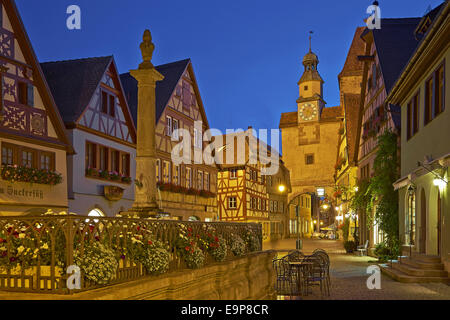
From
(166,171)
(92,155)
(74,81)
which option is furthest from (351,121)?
(74,81)

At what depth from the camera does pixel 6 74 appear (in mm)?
15719

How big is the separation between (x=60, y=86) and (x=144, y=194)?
11.2 m

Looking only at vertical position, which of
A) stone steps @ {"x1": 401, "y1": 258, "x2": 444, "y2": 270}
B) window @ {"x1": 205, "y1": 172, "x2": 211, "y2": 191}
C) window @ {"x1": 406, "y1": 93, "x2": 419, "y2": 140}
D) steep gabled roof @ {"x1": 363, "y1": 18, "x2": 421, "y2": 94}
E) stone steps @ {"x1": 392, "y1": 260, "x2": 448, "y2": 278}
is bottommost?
stone steps @ {"x1": 392, "y1": 260, "x2": 448, "y2": 278}

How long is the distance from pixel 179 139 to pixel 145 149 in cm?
1614

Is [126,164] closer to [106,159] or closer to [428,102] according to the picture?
[106,159]

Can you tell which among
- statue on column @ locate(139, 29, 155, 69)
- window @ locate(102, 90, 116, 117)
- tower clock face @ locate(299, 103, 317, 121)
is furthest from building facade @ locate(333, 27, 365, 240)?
statue on column @ locate(139, 29, 155, 69)

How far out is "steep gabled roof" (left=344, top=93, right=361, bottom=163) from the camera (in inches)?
1261

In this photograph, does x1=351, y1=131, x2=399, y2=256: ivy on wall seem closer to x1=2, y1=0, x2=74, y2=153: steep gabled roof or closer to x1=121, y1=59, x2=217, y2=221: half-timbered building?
x1=121, y1=59, x2=217, y2=221: half-timbered building

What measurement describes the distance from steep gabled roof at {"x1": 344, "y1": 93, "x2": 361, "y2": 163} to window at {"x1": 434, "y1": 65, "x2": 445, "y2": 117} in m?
16.6

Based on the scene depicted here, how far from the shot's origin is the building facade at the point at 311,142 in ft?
174

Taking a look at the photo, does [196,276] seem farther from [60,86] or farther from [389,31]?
[389,31]

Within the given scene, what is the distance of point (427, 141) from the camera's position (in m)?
15.1

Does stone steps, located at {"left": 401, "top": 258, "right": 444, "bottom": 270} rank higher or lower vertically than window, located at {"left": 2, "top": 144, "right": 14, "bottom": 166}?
lower

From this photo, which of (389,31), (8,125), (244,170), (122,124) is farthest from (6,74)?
(244,170)
